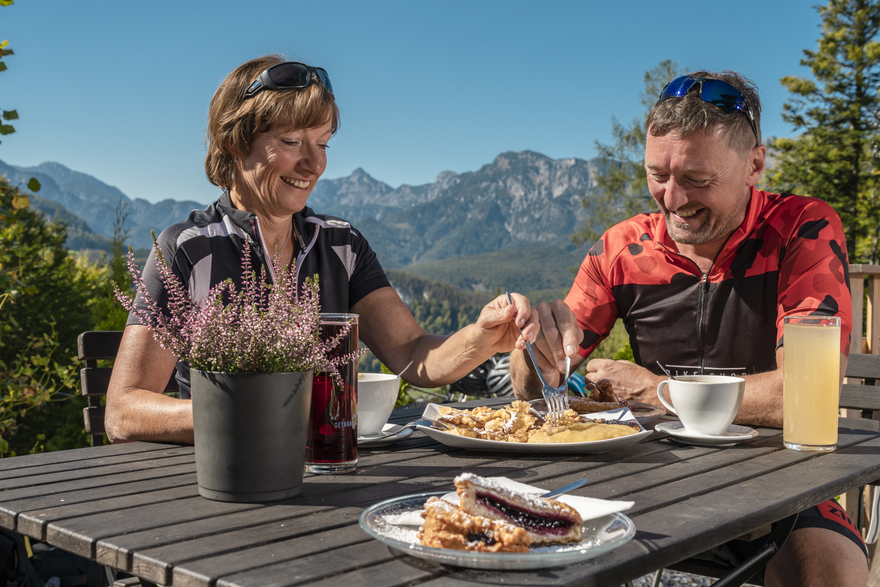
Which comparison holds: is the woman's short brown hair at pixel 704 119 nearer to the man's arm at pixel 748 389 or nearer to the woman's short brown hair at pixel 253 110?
the man's arm at pixel 748 389

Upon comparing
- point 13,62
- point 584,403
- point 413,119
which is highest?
point 413,119

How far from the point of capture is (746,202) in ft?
7.29

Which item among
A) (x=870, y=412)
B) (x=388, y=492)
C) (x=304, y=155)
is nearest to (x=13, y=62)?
(x=304, y=155)

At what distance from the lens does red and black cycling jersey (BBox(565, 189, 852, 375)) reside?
6.65ft

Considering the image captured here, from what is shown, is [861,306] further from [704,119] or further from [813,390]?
[813,390]

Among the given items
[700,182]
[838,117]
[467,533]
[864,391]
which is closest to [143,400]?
[467,533]

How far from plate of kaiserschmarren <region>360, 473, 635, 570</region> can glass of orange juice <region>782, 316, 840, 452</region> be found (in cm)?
78

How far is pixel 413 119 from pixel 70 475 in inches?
6696

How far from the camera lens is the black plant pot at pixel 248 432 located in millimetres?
973

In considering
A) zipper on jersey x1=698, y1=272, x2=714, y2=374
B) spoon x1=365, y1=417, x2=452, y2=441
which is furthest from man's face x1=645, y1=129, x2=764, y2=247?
spoon x1=365, y1=417, x2=452, y2=441

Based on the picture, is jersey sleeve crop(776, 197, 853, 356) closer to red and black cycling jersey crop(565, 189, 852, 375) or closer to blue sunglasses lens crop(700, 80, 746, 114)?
red and black cycling jersey crop(565, 189, 852, 375)

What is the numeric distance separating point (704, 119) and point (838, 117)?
27.6 meters

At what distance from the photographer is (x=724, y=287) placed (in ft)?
7.28

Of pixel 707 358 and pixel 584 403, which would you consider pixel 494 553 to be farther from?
pixel 707 358
